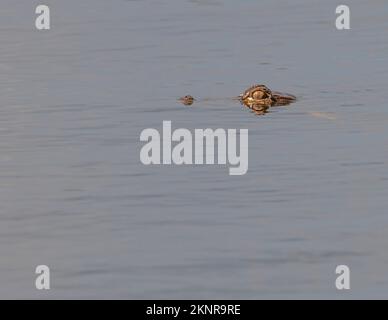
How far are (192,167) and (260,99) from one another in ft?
17.1

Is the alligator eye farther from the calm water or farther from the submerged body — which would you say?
the calm water

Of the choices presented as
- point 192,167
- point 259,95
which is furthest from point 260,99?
point 192,167

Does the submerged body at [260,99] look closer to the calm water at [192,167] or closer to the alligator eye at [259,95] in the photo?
the alligator eye at [259,95]

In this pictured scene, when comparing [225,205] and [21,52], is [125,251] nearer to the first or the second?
[225,205]

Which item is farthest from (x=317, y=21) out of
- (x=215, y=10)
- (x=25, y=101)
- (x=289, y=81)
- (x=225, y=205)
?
(x=225, y=205)

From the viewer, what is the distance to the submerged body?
1169 inches

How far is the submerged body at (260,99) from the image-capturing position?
29.7 meters

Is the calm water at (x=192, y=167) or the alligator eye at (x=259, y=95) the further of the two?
the alligator eye at (x=259, y=95)

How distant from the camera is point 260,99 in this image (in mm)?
29812

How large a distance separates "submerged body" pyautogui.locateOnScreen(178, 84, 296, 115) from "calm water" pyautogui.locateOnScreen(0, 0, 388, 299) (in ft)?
1.26

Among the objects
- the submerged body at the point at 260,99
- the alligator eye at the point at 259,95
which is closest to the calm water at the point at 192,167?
the submerged body at the point at 260,99

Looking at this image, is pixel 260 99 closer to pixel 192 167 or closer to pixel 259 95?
pixel 259 95

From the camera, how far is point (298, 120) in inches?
1107

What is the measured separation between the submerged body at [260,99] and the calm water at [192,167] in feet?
1.26
